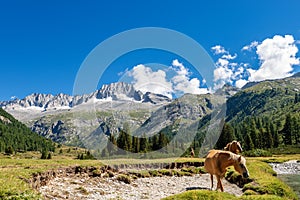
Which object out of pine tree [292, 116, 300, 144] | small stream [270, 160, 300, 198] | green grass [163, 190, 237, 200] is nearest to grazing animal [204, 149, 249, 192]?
green grass [163, 190, 237, 200]

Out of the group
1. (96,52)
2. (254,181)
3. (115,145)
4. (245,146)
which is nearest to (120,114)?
(115,145)

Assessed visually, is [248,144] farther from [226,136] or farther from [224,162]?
[224,162]

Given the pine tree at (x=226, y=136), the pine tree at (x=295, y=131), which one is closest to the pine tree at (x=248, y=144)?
the pine tree at (x=226, y=136)

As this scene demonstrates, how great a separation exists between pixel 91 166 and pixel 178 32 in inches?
613

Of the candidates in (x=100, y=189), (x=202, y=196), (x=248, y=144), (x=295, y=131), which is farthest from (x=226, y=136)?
(x=202, y=196)

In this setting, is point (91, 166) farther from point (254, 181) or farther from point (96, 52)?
point (254, 181)

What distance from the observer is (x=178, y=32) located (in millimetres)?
28766

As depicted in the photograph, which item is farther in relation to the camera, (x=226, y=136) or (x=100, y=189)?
(x=226, y=136)

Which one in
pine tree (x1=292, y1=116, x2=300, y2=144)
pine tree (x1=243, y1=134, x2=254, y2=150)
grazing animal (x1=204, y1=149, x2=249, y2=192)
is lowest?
grazing animal (x1=204, y1=149, x2=249, y2=192)

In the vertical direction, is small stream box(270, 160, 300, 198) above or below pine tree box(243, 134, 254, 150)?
below

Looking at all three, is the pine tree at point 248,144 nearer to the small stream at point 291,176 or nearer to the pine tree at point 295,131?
the pine tree at point 295,131

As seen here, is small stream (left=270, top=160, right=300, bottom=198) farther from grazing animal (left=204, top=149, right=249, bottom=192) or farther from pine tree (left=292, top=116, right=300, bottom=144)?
pine tree (left=292, top=116, right=300, bottom=144)

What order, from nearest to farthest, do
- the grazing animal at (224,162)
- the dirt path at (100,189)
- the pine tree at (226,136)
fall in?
the grazing animal at (224,162) → the dirt path at (100,189) → the pine tree at (226,136)

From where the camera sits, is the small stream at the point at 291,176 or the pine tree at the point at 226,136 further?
the pine tree at the point at 226,136
